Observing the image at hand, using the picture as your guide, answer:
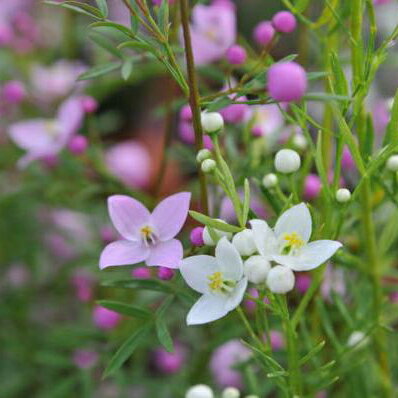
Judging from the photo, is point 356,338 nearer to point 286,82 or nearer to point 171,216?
point 171,216

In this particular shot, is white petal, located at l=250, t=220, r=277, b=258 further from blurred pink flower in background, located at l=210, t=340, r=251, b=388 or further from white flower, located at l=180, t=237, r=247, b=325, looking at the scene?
blurred pink flower in background, located at l=210, t=340, r=251, b=388

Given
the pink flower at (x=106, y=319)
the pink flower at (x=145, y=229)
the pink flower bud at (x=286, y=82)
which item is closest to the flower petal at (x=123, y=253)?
the pink flower at (x=145, y=229)

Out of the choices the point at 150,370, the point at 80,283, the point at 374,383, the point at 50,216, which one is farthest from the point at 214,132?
the point at 150,370

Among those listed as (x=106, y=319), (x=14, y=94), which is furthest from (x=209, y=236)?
(x=14, y=94)

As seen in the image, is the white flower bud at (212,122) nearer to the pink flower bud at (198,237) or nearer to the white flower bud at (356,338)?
Answer: the pink flower bud at (198,237)

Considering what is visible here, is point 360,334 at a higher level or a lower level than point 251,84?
lower

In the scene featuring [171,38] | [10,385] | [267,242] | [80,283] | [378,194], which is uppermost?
[171,38]

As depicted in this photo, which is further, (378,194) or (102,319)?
(102,319)

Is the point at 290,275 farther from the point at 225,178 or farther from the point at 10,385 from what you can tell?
the point at 10,385
